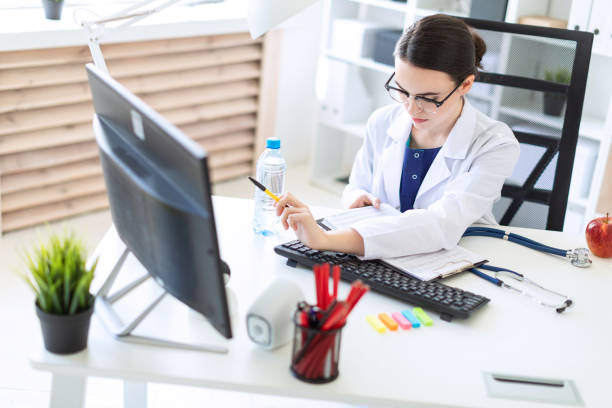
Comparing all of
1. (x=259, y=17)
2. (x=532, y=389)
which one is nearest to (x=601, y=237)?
(x=532, y=389)

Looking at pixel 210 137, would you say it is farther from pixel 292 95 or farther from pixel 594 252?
pixel 594 252

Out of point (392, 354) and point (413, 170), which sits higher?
point (413, 170)

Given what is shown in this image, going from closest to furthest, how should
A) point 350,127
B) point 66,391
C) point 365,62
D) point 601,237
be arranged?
point 66,391
point 601,237
point 365,62
point 350,127

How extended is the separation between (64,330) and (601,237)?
1.15m

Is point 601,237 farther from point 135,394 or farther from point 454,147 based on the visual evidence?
point 135,394

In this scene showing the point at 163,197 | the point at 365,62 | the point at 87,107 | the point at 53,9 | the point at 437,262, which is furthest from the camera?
the point at 365,62

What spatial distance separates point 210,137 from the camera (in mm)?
3607

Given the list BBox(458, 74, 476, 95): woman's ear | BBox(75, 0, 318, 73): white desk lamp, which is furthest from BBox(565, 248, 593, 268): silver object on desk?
BBox(75, 0, 318, 73): white desk lamp

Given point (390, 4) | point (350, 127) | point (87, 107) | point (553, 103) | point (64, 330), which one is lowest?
point (350, 127)

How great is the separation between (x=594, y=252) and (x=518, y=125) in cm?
46

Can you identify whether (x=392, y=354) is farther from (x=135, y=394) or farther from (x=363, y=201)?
(x=135, y=394)

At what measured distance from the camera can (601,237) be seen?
167 cm

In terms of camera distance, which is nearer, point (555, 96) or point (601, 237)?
point (601, 237)

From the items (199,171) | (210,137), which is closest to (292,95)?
(210,137)
